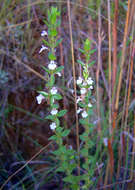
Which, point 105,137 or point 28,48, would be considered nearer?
point 105,137

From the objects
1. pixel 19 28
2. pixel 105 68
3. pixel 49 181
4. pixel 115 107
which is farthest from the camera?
pixel 105 68

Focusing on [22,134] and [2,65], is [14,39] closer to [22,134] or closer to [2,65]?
[2,65]

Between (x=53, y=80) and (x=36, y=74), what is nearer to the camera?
(x=53, y=80)

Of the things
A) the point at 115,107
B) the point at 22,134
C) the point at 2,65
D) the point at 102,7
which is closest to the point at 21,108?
the point at 22,134

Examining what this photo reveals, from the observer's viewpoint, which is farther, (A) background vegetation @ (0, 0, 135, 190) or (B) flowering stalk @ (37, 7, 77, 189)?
(A) background vegetation @ (0, 0, 135, 190)

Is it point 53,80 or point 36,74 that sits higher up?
point 36,74

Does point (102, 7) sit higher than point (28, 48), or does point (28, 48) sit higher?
point (102, 7)

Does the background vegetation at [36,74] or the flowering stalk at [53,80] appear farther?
the background vegetation at [36,74]

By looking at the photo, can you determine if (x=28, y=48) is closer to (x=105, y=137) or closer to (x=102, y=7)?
(x=102, y=7)

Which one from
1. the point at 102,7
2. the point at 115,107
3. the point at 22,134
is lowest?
the point at 22,134

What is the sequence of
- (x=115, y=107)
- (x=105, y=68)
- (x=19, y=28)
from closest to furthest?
(x=115, y=107) → (x=19, y=28) → (x=105, y=68)
